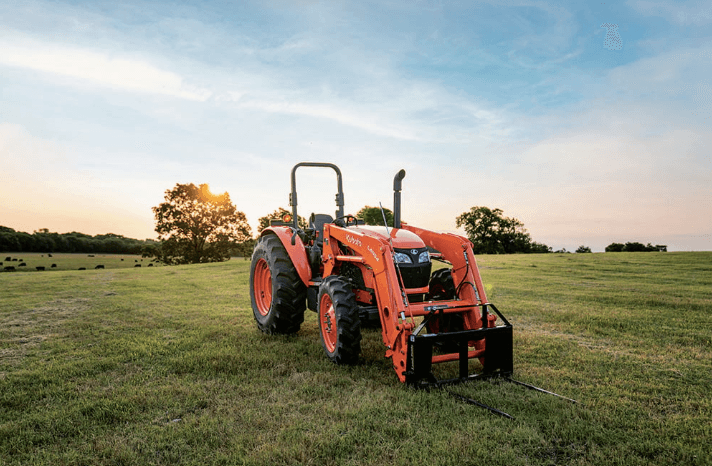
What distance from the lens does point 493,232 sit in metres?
43.8

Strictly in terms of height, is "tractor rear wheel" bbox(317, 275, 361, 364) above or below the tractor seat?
below

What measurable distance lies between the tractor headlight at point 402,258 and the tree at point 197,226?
34526 mm

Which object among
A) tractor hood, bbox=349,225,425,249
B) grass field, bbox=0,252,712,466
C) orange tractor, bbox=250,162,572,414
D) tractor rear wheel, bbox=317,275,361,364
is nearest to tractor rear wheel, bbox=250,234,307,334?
orange tractor, bbox=250,162,572,414

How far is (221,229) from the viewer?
38.5 meters

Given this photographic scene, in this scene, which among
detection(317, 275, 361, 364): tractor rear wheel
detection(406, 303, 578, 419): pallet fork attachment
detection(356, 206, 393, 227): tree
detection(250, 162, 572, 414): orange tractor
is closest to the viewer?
detection(406, 303, 578, 419): pallet fork attachment

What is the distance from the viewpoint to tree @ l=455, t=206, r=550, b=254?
42375 mm

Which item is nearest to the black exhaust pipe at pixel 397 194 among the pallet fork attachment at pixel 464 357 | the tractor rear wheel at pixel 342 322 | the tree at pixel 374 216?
the tractor rear wheel at pixel 342 322

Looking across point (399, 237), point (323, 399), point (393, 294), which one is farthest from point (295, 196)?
point (323, 399)

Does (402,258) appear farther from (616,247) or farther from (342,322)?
(616,247)

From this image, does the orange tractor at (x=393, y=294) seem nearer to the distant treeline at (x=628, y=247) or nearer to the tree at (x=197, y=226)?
the distant treeline at (x=628, y=247)

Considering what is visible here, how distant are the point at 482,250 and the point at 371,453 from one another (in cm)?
4050

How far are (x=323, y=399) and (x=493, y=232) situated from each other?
138ft

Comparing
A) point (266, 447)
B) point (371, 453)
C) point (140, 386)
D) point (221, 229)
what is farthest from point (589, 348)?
point (221, 229)

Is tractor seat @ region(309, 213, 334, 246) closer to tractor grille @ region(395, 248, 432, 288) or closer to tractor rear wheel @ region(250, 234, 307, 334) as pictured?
tractor rear wheel @ region(250, 234, 307, 334)
